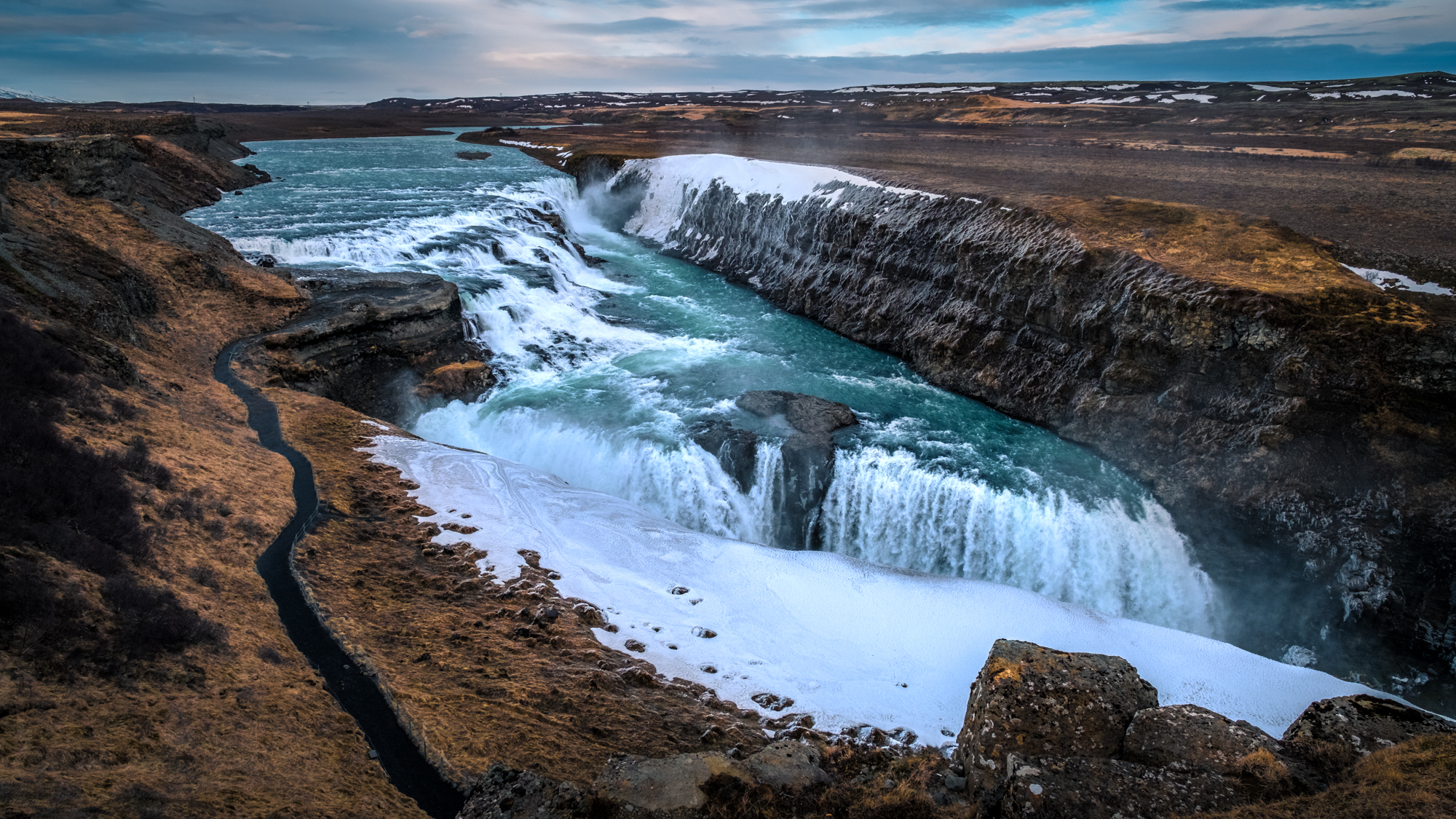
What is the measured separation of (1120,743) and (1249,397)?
1261 centimetres

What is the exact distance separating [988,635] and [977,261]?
1444 centimetres

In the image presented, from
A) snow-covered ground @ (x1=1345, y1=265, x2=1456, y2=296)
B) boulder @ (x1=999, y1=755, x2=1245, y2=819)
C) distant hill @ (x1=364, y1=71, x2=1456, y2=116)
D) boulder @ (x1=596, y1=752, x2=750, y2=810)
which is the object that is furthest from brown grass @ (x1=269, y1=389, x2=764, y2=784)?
distant hill @ (x1=364, y1=71, x2=1456, y2=116)

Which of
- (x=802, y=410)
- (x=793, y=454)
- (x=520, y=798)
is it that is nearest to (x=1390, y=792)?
(x=520, y=798)

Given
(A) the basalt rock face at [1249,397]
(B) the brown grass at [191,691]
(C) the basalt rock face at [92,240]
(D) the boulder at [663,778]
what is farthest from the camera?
(C) the basalt rock face at [92,240]

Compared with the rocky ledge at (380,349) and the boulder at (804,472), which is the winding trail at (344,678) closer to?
the rocky ledge at (380,349)

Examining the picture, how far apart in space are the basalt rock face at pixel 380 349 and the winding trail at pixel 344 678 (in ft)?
20.9

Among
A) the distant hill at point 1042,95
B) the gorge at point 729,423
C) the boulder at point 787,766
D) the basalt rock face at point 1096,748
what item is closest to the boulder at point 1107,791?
the basalt rock face at point 1096,748

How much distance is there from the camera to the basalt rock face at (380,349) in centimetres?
1900

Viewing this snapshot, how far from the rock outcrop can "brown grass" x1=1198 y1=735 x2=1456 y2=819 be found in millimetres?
384

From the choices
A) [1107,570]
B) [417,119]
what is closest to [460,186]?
[1107,570]

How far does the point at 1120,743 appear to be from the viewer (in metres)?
7.37

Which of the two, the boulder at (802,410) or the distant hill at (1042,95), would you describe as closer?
the boulder at (802,410)

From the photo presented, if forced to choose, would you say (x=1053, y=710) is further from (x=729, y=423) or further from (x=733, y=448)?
(x=729, y=423)

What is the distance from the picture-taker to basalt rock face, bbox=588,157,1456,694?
13.6 meters
